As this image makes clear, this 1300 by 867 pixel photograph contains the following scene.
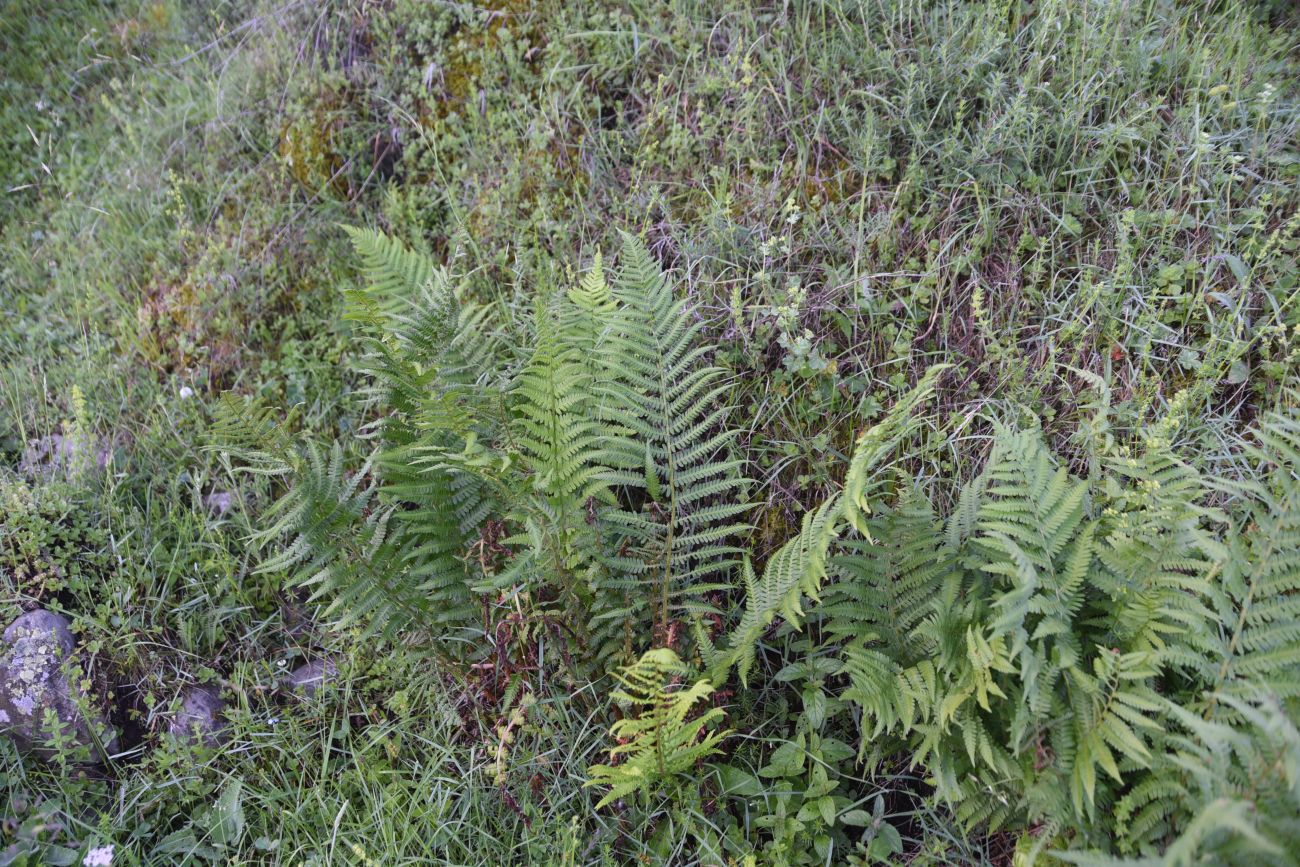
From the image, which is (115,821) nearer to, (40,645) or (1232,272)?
(40,645)

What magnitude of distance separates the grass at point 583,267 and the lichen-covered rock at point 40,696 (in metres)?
0.08

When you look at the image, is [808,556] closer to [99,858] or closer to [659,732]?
[659,732]

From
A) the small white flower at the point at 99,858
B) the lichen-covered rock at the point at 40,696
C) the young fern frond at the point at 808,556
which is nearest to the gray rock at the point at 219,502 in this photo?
the lichen-covered rock at the point at 40,696

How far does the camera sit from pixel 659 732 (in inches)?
83.3

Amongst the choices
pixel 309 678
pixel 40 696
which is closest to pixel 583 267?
pixel 309 678

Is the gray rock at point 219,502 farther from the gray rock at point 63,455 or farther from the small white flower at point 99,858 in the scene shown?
the small white flower at point 99,858

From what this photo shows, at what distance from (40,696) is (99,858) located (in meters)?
0.60

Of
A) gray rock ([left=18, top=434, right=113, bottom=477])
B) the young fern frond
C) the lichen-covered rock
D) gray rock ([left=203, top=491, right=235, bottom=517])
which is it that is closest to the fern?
the young fern frond

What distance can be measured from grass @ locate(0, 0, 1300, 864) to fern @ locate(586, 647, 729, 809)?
0.70 feet

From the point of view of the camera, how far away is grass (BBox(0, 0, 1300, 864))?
2.52 meters

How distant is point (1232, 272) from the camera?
2.61 metres

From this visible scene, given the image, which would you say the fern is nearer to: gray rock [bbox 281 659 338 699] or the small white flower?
gray rock [bbox 281 659 338 699]

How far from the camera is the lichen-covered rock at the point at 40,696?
2.72m

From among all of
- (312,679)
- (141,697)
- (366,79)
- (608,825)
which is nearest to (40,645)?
(141,697)
